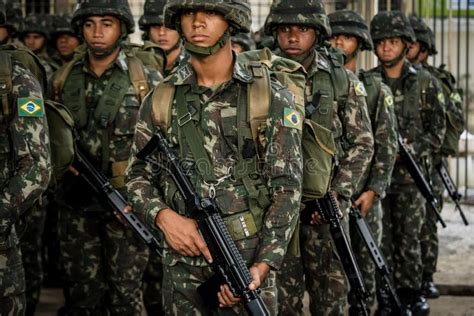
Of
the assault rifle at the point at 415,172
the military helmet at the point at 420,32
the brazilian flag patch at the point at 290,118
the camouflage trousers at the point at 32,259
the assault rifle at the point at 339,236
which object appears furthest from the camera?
the military helmet at the point at 420,32

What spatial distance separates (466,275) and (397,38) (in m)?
2.22

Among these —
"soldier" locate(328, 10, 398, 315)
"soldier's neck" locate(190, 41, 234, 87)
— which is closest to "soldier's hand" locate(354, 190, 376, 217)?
"soldier" locate(328, 10, 398, 315)

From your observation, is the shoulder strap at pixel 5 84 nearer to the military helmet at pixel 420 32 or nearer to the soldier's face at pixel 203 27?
the soldier's face at pixel 203 27

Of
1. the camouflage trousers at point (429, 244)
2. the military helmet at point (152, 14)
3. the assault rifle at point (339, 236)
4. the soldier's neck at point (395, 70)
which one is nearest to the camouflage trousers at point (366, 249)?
the assault rifle at point (339, 236)

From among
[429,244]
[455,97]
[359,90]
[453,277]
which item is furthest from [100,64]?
[455,97]

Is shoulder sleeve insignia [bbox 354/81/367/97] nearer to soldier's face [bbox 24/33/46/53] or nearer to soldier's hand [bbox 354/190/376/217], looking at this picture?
soldier's hand [bbox 354/190/376/217]

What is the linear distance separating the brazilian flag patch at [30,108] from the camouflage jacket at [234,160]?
546mm

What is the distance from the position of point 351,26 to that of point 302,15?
1271 mm

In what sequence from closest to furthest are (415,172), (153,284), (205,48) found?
(205,48), (153,284), (415,172)

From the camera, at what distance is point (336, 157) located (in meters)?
6.26

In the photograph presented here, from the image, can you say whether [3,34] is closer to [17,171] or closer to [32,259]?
[32,259]

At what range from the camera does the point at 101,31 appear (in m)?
6.86

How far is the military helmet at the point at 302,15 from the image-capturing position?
251 inches

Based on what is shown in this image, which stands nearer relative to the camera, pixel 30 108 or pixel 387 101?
pixel 30 108
